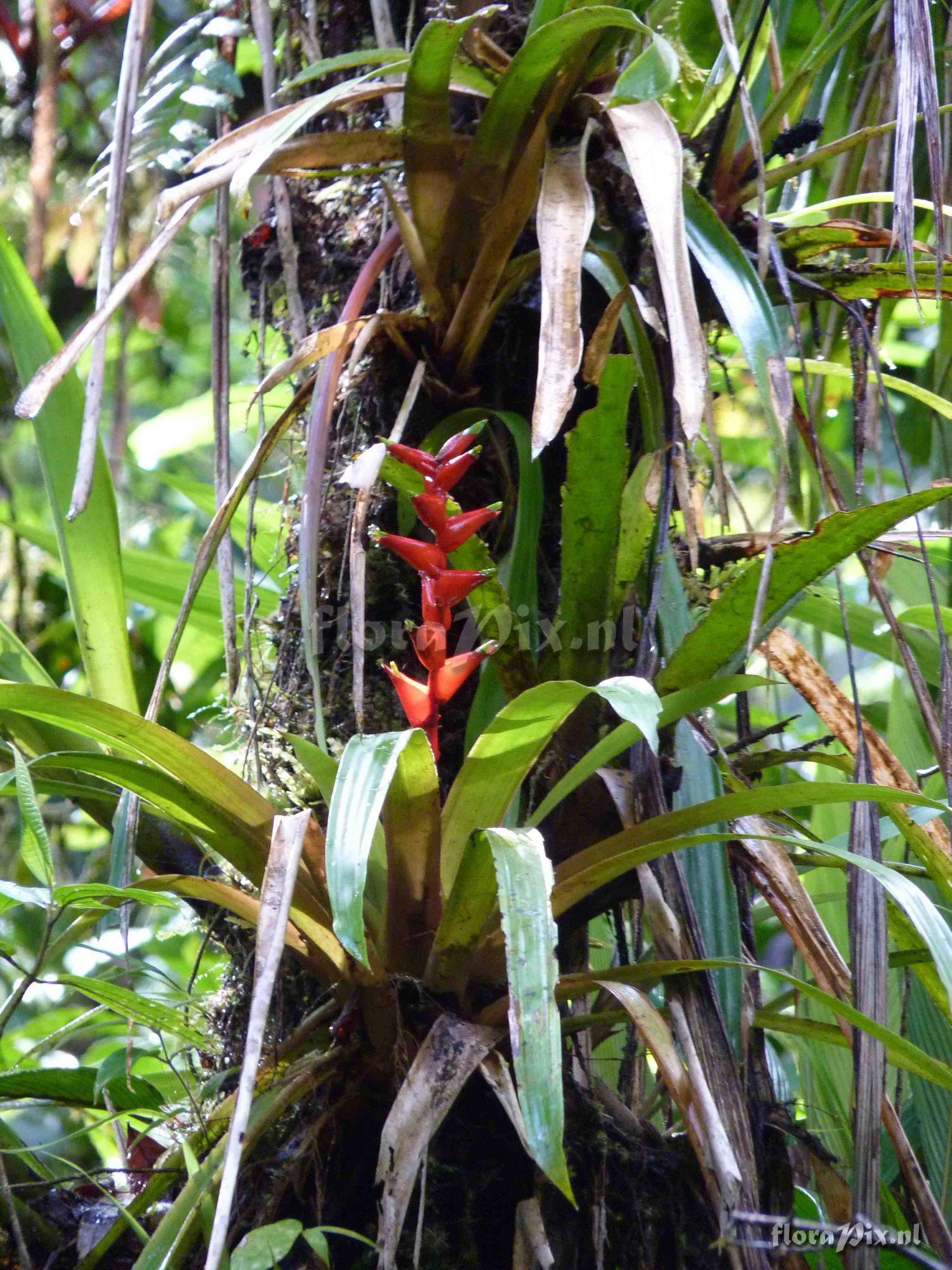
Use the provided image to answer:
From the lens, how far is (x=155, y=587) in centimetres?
134

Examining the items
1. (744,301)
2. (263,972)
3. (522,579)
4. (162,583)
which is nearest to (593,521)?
(522,579)

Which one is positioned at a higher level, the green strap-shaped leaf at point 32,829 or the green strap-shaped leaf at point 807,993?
the green strap-shaped leaf at point 32,829

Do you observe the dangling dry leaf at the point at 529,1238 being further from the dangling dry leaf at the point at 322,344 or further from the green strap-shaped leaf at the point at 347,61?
the green strap-shaped leaf at the point at 347,61

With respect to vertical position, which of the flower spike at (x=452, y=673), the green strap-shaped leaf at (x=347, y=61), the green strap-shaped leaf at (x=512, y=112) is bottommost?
the flower spike at (x=452, y=673)

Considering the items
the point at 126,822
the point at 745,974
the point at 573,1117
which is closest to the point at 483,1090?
the point at 573,1117

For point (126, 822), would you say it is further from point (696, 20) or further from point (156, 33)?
point (156, 33)

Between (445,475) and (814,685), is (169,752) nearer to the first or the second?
(445,475)

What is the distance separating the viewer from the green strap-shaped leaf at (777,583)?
0.69 metres

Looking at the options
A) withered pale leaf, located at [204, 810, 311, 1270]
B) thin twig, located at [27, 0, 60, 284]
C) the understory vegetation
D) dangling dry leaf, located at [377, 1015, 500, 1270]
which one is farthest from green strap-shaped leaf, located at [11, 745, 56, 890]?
thin twig, located at [27, 0, 60, 284]

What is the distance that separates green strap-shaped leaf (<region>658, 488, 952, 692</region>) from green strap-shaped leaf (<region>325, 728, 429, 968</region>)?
24 centimetres

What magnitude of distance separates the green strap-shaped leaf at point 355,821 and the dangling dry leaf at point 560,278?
0.69ft

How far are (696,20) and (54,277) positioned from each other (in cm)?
136

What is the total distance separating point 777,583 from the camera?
729 millimetres

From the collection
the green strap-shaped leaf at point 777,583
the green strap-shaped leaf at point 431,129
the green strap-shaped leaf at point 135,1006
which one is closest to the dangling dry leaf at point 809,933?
the green strap-shaped leaf at point 777,583
